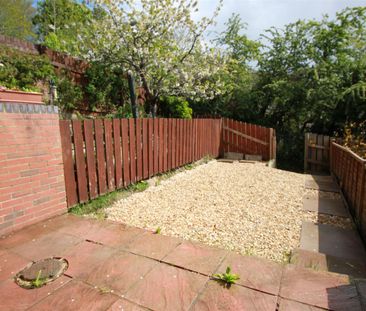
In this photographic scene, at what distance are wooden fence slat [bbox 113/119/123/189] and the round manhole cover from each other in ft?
6.54

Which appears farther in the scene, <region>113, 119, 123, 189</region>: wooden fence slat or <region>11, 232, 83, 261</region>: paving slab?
<region>113, 119, 123, 189</region>: wooden fence slat

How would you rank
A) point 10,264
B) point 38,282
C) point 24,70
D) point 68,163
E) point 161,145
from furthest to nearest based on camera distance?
point 24,70 → point 161,145 → point 68,163 → point 10,264 → point 38,282

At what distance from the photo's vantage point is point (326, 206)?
13.0ft

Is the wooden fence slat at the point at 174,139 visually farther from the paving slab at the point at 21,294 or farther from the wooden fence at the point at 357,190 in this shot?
the paving slab at the point at 21,294

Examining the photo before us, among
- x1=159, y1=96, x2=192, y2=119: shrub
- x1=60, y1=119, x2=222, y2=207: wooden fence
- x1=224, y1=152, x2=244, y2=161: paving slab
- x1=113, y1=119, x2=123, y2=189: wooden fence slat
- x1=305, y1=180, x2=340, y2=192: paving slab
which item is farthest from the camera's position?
x1=159, y1=96, x2=192, y2=119: shrub

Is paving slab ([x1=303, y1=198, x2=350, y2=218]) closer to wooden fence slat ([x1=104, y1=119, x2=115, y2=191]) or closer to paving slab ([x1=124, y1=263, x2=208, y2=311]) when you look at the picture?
paving slab ([x1=124, y1=263, x2=208, y2=311])

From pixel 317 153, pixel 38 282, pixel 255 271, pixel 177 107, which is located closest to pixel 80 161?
pixel 38 282

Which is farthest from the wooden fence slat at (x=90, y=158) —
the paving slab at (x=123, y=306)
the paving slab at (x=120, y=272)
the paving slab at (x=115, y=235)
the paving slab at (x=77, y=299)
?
the paving slab at (x=123, y=306)

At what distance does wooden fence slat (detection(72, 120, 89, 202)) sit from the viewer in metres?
3.27

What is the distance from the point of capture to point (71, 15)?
19594 mm

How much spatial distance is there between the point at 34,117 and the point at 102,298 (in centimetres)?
206

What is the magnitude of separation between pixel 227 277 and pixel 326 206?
115 inches

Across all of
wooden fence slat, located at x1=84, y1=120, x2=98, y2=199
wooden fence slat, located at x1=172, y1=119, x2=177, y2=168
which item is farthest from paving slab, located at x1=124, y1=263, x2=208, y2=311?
wooden fence slat, located at x1=172, y1=119, x2=177, y2=168

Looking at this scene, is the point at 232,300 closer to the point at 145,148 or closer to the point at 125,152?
the point at 125,152
